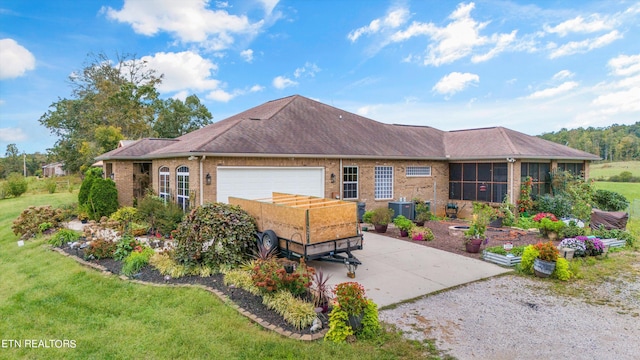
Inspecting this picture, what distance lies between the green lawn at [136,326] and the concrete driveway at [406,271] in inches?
76.2

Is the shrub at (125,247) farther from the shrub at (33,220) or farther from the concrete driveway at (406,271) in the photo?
the shrub at (33,220)

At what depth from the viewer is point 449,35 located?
1689 cm

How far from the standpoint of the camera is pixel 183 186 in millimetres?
13328

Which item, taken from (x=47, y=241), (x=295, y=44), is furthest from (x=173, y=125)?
(x=47, y=241)

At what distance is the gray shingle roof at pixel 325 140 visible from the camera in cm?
1330

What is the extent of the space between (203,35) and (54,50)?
25.8 ft

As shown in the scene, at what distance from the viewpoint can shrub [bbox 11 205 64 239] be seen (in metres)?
12.5

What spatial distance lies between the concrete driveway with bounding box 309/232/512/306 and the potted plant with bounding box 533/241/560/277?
646 millimetres

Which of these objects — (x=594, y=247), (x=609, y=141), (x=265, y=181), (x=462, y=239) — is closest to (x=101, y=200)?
(x=265, y=181)

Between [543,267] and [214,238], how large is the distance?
7380mm

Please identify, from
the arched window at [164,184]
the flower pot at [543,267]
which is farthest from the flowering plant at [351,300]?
the arched window at [164,184]

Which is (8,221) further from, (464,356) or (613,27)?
(613,27)

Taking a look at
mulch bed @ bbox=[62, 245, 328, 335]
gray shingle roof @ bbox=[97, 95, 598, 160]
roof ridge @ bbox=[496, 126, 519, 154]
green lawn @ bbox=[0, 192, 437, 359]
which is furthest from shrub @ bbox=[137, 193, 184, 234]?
roof ridge @ bbox=[496, 126, 519, 154]

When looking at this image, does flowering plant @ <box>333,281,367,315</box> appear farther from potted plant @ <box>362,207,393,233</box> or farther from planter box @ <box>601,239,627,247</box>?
planter box @ <box>601,239,627,247</box>
